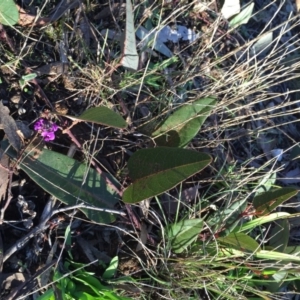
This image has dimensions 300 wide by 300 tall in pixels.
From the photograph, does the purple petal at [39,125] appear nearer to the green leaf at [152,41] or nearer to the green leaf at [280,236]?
the green leaf at [152,41]

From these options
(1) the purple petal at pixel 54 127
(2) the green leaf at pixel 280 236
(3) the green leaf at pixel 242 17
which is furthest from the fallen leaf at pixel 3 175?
(3) the green leaf at pixel 242 17

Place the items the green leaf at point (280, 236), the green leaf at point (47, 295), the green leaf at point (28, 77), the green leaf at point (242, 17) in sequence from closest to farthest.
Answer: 1. the green leaf at point (47, 295)
2. the green leaf at point (28, 77)
3. the green leaf at point (280, 236)
4. the green leaf at point (242, 17)

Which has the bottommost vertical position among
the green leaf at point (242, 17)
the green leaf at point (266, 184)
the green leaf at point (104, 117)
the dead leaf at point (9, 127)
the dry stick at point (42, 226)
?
the green leaf at point (266, 184)

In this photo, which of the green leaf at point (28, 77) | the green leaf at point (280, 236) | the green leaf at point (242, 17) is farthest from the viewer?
Answer: the green leaf at point (242, 17)

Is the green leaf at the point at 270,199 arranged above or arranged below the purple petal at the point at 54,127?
below

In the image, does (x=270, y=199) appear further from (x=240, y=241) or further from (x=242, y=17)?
(x=242, y=17)

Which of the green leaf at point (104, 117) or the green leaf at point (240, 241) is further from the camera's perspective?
the green leaf at point (240, 241)
